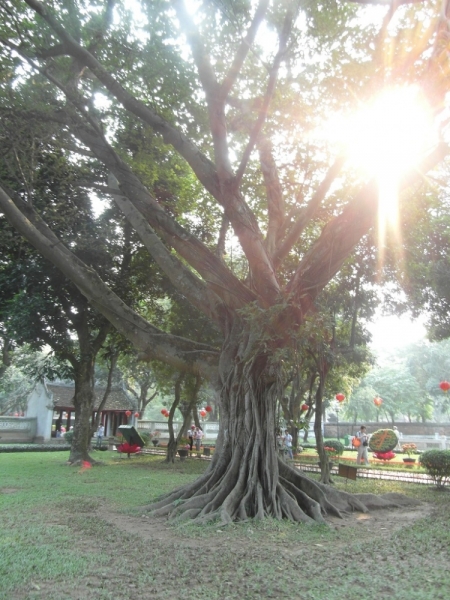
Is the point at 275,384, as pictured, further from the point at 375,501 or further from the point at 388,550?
the point at 388,550

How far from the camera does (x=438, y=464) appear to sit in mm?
11758

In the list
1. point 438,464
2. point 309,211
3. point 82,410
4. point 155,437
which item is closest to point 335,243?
point 309,211

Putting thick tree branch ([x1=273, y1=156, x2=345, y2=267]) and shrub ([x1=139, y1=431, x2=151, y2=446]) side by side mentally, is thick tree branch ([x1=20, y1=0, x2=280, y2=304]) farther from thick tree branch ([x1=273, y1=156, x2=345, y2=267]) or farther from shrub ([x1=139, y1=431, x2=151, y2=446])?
shrub ([x1=139, y1=431, x2=151, y2=446])

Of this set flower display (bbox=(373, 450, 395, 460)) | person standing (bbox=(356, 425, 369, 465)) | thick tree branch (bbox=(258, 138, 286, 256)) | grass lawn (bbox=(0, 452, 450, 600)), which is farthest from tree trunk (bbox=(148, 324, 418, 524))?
flower display (bbox=(373, 450, 395, 460))

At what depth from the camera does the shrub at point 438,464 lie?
11.7m

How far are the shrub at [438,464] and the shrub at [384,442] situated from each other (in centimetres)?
968

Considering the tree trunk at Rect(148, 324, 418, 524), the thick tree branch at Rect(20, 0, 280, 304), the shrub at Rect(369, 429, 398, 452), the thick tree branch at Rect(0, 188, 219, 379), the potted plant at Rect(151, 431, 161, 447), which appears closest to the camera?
the tree trunk at Rect(148, 324, 418, 524)

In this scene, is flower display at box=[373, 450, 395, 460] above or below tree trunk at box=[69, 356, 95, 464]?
below

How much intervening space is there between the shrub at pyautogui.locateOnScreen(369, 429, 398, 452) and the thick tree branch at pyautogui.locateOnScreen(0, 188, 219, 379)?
15.4 meters

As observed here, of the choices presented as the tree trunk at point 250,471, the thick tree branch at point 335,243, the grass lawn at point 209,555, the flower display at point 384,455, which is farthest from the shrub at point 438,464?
the flower display at point 384,455

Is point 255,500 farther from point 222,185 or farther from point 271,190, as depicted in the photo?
point 271,190

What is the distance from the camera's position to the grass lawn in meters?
4.08

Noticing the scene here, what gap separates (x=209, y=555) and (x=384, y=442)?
18458 mm

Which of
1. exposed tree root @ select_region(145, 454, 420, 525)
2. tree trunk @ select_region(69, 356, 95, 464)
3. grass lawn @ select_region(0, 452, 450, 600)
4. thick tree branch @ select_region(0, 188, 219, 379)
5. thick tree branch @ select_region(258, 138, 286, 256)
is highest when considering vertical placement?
thick tree branch @ select_region(258, 138, 286, 256)
